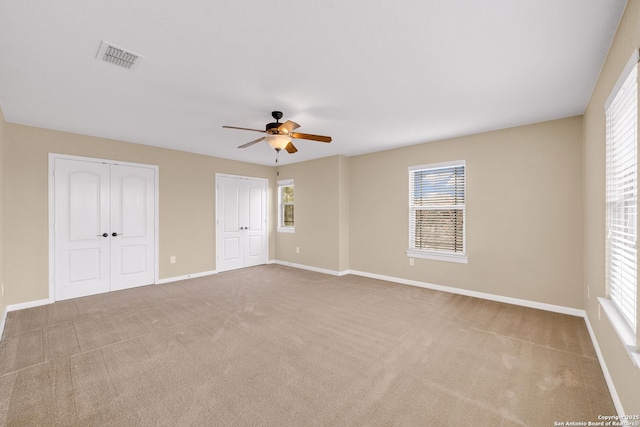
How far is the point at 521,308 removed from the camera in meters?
3.74

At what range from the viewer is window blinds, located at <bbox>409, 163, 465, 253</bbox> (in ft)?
14.7

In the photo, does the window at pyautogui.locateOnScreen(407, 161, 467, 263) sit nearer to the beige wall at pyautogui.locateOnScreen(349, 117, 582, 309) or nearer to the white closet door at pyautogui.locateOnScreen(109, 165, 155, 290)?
the beige wall at pyautogui.locateOnScreen(349, 117, 582, 309)

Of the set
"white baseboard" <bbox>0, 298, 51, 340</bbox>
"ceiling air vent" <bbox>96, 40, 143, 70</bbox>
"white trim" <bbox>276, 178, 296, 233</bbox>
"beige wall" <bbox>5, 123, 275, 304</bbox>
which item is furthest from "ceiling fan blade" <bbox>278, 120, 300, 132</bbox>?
"white baseboard" <bbox>0, 298, 51, 340</bbox>

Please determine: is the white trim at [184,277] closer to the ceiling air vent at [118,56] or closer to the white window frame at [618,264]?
the ceiling air vent at [118,56]

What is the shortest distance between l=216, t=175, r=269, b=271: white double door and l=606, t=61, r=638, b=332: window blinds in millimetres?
5817

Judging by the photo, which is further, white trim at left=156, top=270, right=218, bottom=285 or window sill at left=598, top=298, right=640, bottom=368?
white trim at left=156, top=270, right=218, bottom=285

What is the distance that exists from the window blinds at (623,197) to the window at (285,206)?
17.9 feet

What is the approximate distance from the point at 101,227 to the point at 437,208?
5.50 m

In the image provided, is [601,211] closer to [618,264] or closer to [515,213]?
[618,264]

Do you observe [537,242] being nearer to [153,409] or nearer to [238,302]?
[238,302]

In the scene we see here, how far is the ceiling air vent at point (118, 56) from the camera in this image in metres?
2.02

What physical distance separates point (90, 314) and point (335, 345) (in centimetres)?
319

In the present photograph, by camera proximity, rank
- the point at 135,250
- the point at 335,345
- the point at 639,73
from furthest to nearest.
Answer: the point at 135,250
the point at 335,345
the point at 639,73

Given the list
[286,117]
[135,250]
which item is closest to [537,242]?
[286,117]
